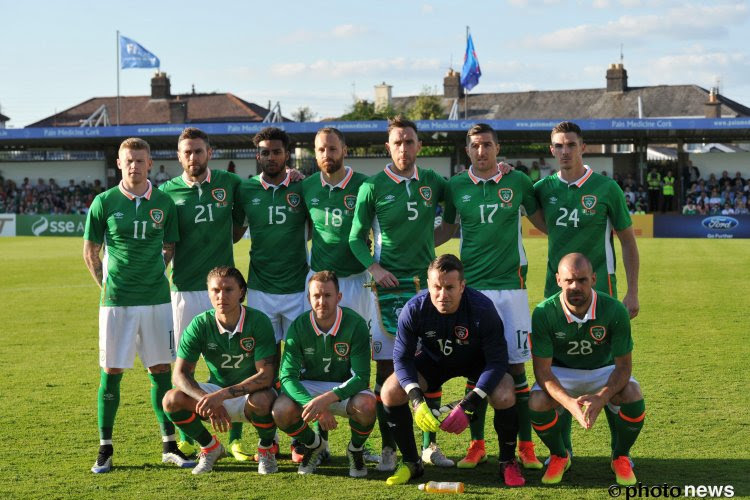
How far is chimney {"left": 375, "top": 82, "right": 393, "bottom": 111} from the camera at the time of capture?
213ft

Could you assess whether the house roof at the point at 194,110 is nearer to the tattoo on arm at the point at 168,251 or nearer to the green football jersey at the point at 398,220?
the tattoo on arm at the point at 168,251

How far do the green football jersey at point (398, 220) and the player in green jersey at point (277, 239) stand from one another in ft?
1.63

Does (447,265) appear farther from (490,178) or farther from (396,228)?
(490,178)

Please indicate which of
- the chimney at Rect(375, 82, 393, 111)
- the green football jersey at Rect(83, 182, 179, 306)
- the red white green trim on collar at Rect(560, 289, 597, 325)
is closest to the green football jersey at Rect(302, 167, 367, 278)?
the green football jersey at Rect(83, 182, 179, 306)

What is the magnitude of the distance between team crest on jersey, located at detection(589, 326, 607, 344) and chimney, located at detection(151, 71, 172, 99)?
54.5m

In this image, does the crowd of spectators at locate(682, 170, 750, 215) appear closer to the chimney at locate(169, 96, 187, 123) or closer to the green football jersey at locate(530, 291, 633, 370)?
the green football jersey at locate(530, 291, 633, 370)

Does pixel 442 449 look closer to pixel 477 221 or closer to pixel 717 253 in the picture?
pixel 477 221

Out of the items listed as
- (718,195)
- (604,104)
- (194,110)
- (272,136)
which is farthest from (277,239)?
(194,110)

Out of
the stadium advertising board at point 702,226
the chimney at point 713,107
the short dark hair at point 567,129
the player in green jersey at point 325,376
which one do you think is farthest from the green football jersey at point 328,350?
the chimney at point 713,107

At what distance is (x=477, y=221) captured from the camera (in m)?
5.83

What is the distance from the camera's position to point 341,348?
554 centimetres

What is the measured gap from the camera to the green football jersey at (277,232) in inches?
243

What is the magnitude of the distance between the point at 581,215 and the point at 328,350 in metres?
1.80

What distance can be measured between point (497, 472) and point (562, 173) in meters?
1.92
